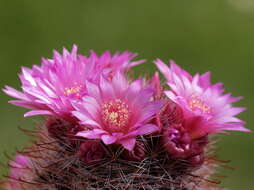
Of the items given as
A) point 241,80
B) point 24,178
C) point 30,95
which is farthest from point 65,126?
point 241,80

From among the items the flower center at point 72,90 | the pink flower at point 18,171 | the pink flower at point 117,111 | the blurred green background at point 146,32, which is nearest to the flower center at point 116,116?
the pink flower at point 117,111

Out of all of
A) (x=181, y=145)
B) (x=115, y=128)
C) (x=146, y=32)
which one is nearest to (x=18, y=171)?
(x=115, y=128)

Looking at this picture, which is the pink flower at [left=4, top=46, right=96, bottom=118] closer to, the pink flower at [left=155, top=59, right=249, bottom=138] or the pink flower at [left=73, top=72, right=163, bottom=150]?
the pink flower at [left=73, top=72, right=163, bottom=150]

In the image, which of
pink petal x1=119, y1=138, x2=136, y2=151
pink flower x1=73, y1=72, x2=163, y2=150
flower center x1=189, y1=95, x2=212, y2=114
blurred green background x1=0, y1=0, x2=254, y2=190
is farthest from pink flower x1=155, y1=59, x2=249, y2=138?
blurred green background x1=0, y1=0, x2=254, y2=190

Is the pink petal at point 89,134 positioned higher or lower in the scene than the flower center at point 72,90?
lower

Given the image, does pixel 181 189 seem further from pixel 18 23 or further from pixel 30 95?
pixel 18 23

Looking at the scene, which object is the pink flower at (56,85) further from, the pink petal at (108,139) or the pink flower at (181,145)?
the pink flower at (181,145)
